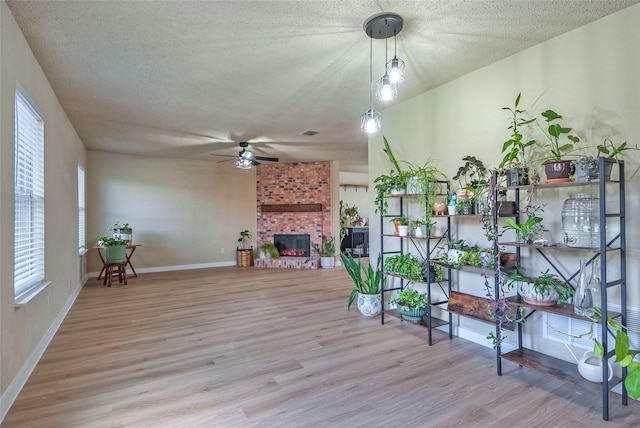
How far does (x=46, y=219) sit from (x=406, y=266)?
3.63 meters

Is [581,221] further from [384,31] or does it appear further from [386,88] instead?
[384,31]

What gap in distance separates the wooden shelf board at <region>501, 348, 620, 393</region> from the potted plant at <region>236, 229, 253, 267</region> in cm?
635

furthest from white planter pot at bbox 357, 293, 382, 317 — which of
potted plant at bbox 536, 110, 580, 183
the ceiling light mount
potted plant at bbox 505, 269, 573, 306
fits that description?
the ceiling light mount

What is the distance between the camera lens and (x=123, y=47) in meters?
2.62

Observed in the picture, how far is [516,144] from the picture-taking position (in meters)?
2.63

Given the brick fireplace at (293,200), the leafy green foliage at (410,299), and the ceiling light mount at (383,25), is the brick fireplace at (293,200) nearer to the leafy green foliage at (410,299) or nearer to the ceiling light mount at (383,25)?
the leafy green foliage at (410,299)

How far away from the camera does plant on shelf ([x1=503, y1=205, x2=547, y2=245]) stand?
2412 millimetres

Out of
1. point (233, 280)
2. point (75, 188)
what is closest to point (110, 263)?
point (75, 188)

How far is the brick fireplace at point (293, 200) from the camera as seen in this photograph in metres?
8.08

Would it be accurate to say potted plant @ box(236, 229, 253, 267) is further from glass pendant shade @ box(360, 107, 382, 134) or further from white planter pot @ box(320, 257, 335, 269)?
glass pendant shade @ box(360, 107, 382, 134)

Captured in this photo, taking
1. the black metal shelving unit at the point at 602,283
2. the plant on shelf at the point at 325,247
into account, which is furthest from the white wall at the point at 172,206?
the black metal shelving unit at the point at 602,283

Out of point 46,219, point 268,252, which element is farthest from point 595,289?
point 268,252

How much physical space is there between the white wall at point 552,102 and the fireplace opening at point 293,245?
15.7 ft

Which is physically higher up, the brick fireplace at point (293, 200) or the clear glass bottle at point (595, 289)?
the brick fireplace at point (293, 200)
